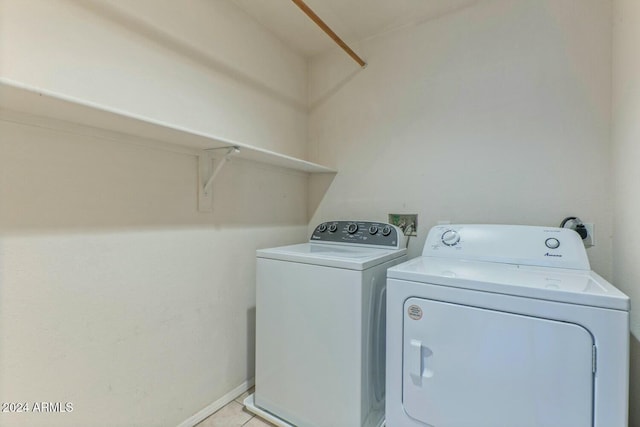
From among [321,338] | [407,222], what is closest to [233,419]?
[321,338]

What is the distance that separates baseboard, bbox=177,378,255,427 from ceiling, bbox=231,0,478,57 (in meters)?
2.21

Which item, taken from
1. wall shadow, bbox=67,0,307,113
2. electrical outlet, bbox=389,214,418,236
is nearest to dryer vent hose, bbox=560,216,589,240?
electrical outlet, bbox=389,214,418,236

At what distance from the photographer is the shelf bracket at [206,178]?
1.45 m

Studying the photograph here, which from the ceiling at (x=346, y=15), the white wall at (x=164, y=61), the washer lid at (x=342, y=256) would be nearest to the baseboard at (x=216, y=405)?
the washer lid at (x=342, y=256)

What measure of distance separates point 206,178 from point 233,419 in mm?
1244

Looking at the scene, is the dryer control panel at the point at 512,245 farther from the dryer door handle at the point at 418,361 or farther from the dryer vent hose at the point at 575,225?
the dryer door handle at the point at 418,361

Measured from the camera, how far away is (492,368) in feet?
3.00

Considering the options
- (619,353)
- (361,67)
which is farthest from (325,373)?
(361,67)

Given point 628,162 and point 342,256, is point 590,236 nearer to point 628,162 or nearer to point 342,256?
point 628,162

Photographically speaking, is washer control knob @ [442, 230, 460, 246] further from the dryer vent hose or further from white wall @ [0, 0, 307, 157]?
white wall @ [0, 0, 307, 157]

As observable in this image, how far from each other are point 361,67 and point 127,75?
4.70 ft

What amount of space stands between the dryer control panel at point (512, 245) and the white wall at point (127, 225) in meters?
1.08

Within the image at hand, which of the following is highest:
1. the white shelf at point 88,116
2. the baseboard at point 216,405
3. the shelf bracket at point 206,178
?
the white shelf at point 88,116

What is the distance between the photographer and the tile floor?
1.43 metres
